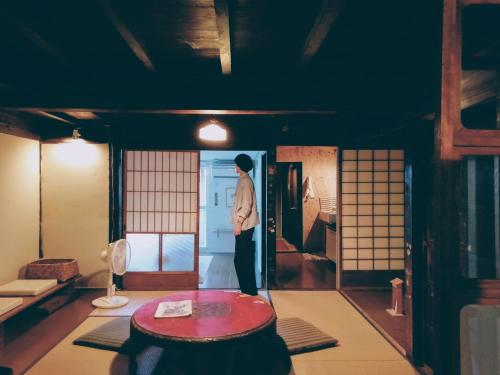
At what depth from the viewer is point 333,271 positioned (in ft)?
21.5

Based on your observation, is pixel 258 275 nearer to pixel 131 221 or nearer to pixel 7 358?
pixel 131 221

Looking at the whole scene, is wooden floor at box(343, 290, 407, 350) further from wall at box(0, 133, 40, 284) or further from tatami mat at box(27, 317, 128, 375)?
wall at box(0, 133, 40, 284)

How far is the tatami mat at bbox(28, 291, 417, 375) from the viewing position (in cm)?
285

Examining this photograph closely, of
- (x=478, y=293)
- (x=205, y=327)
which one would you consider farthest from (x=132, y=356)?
(x=478, y=293)

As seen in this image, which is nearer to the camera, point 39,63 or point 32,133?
point 39,63

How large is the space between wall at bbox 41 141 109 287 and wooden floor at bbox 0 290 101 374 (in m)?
0.74

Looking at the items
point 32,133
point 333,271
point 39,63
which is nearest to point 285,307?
point 333,271

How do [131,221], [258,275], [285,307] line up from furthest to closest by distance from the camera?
[258,275] → [131,221] → [285,307]

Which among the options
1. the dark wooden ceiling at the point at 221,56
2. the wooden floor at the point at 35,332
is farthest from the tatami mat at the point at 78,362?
the dark wooden ceiling at the point at 221,56

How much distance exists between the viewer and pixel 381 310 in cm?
441

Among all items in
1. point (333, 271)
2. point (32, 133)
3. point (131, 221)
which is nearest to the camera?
point (32, 133)

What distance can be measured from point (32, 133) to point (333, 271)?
5.51 m

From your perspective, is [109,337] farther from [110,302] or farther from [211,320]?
[211,320]

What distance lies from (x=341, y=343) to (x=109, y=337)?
2.27 metres
